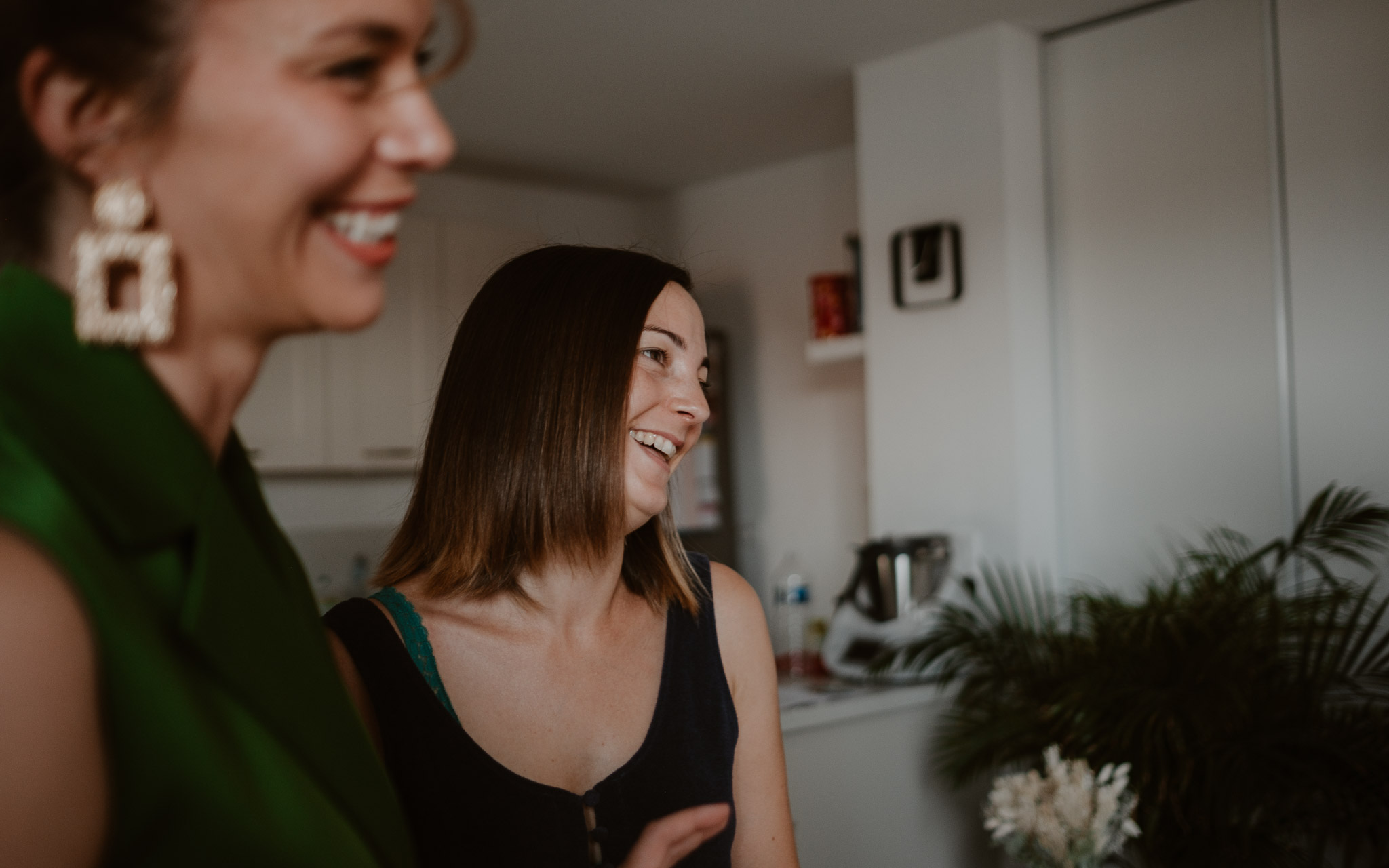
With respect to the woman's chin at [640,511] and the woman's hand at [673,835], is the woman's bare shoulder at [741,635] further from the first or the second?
the woman's hand at [673,835]

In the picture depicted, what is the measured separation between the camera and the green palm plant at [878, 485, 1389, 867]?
2.22 meters

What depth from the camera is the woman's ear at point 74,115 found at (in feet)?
1.25

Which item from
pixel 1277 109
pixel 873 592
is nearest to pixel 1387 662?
pixel 873 592

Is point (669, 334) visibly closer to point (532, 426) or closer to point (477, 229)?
point (532, 426)

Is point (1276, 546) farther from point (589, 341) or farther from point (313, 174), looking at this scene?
point (313, 174)

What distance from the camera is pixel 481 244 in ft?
14.9

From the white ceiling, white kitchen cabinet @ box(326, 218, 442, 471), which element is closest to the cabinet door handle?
white kitchen cabinet @ box(326, 218, 442, 471)

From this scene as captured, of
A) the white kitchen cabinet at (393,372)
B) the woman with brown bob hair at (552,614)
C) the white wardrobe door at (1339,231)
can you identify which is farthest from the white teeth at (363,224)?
the white kitchen cabinet at (393,372)

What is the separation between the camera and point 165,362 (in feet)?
1.36

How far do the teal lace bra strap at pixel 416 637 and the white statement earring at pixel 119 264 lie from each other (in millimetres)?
743

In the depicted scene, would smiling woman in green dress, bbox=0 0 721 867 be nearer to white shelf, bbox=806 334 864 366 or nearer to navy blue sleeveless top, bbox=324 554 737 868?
navy blue sleeveless top, bbox=324 554 737 868

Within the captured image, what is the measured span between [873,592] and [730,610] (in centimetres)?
166

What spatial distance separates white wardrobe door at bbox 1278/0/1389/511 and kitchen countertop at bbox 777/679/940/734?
115cm

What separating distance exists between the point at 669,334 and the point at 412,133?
2.62 ft
